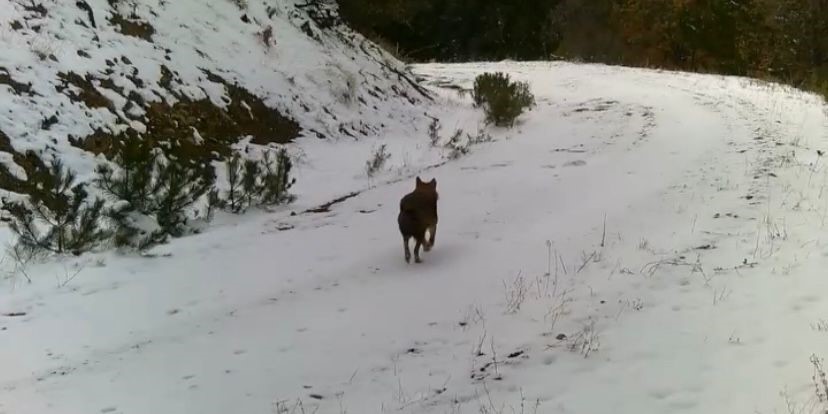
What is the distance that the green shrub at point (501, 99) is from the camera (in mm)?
14742

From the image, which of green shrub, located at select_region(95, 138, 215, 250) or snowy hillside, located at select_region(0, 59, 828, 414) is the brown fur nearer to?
snowy hillside, located at select_region(0, 59, 828, 414)

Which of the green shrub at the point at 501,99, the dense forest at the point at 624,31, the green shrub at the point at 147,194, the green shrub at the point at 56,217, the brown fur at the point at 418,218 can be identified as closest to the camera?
the green shrub at the point at 56,217

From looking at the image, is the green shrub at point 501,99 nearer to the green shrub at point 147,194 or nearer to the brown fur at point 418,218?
the brown fur at point 418,218

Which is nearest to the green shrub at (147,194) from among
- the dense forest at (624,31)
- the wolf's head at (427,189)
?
the wolf's head at (427,189)

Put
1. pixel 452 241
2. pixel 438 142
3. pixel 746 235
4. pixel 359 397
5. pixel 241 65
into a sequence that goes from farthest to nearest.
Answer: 1. pixel 438 142
2. pixel 241 65
3. pixel 452 241
4. pixel 746 235
5. pixel 359 397

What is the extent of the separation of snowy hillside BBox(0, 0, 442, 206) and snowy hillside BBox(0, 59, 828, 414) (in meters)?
1.95

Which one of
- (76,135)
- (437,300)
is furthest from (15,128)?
(437,300)

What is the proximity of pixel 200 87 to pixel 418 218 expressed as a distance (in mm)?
5479

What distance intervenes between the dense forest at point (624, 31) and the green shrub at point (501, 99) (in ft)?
8.37

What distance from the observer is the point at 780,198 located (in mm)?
8117

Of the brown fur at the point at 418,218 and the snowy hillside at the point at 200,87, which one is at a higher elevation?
the snowy hillside at the point at 200,87

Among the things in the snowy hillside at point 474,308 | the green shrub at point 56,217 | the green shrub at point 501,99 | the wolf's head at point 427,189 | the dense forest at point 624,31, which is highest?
the dense forest at point 624,31

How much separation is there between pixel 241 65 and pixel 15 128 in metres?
4.83

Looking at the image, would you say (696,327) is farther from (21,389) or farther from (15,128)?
(15,128)
